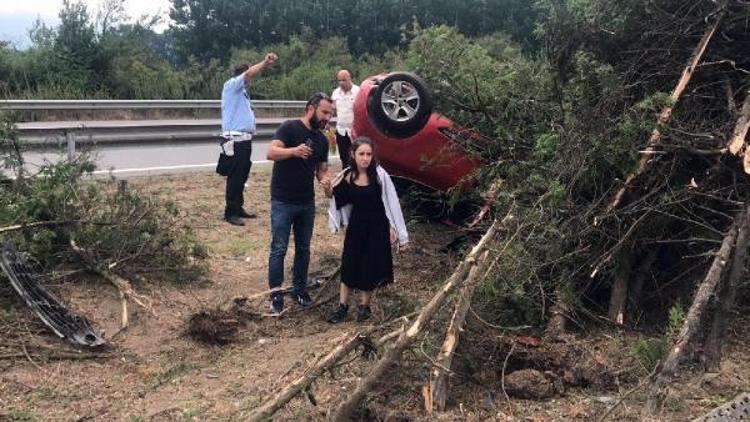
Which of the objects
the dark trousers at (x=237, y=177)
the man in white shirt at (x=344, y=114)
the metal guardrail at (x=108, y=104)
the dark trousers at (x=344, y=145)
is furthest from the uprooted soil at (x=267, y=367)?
the metal guardrail at (x=108, y=104)

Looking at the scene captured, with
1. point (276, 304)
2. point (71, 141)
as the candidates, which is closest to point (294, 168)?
point (276, 304)

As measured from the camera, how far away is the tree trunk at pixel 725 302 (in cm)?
373

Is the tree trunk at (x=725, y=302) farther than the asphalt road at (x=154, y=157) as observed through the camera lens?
No

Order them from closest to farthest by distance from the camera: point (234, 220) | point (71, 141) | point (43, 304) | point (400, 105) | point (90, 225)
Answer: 1. point (43, 304)
2. point (90, 225)
3. point (400, 105)
4. point (71, 141)
5. point (234, 220)

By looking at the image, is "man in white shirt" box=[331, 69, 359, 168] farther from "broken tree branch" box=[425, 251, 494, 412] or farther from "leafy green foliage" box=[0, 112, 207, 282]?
"broken tree branch" box=[425, 251, 494, 412]

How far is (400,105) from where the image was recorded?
6.67 metres

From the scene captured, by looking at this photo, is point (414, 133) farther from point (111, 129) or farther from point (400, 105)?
point (111, 129)

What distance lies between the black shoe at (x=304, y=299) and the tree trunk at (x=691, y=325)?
301cm

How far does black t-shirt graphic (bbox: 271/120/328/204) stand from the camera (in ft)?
17.7

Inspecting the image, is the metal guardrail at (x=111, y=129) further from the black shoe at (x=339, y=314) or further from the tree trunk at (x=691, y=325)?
the tree trunk at (x=691, y=325)

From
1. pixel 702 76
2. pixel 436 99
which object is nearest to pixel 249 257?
pixel 436 99

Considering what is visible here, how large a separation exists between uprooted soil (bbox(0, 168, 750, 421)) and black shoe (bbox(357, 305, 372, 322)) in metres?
0.11

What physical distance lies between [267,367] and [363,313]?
1063 mm

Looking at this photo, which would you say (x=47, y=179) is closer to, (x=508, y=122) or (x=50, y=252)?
(x=50, y=252)
